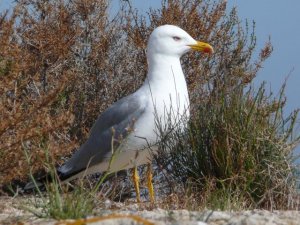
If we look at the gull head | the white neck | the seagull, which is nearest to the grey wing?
the seagull

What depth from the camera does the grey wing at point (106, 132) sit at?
6.69 m

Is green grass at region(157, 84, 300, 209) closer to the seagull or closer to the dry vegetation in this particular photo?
the seagull

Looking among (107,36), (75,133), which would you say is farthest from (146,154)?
(107,36)

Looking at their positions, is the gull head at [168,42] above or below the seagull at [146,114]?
above

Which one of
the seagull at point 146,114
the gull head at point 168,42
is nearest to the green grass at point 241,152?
the seagull at point 146,114

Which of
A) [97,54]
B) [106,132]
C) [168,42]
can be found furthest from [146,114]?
[97,54]

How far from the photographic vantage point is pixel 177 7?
9.67 m

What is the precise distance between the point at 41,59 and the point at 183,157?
3.40 metres

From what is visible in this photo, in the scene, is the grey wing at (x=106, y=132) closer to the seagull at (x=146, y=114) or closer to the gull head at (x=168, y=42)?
the seagull at (x=146, y=114)

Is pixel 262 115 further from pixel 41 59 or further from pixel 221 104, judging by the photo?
pixel 41 59

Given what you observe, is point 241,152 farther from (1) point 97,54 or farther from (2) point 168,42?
(1) point 97,54

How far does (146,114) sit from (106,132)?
58cm

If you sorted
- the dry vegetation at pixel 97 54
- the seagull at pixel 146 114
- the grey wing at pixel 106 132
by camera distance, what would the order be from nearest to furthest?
the seagull at pixel 146 114, the grey wing at pixel 106 132, the dry vegetation at pixel 97 54

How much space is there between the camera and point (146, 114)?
21.6ft
